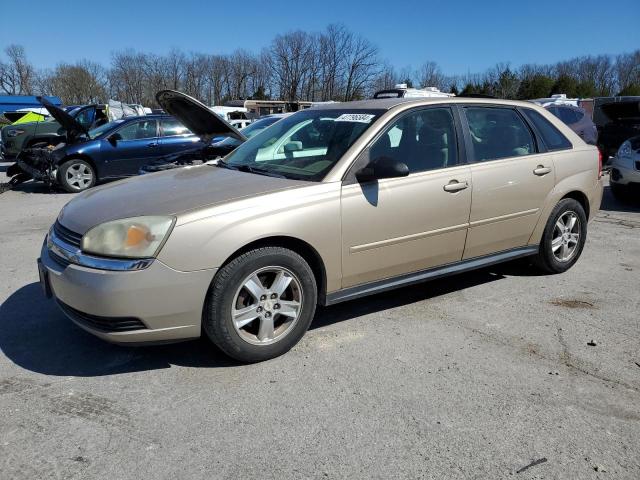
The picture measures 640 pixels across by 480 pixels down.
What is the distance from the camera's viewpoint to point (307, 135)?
13.6 feet

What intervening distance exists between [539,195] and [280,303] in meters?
2.65

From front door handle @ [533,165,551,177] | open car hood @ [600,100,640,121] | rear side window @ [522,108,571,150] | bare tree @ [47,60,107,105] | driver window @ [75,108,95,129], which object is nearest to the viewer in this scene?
front door handle @ [533,165,551,177]

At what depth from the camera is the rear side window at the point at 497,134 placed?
4309 millimetres

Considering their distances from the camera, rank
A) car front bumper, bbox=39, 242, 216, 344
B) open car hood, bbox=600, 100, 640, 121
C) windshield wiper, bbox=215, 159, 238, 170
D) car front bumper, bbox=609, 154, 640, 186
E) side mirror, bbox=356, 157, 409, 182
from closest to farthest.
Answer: car front bumper, bbox=39, 242, 216, 344 → side mirror, bbox=356, 157, 409, 182 → windshield wiper, bbox=215, 159, 238, 170 → car front bumper, bbox=609, 154, 640, 186 → open car hood, bbox=600, 100, 640, 121

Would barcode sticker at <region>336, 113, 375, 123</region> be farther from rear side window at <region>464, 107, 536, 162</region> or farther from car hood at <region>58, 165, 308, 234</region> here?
rear side window at <region>464, 107, 536, 162</region>

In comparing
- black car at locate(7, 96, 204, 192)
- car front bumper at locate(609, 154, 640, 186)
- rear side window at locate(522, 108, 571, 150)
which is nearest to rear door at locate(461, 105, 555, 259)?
rear side window at locate(522, 108, 571, 150)

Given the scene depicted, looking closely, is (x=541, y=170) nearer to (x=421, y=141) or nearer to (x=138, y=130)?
(x=421, y=141)

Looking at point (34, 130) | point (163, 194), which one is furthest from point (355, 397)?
point (34, 130)

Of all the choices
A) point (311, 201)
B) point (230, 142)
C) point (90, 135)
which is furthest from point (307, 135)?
point (90, 135)

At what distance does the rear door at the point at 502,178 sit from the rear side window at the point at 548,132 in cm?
13

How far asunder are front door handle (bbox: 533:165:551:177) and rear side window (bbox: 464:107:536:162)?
161 mm

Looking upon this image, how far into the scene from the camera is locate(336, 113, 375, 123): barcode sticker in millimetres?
3887

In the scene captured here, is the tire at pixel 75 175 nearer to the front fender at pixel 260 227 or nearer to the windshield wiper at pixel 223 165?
the windshield wiper at pixel 223 165

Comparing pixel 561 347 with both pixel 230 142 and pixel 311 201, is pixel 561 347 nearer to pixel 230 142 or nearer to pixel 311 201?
pixel 311 201
